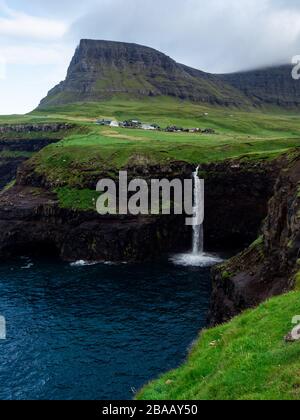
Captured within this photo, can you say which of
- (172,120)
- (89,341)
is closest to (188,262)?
(89,341)

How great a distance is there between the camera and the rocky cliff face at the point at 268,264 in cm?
4356

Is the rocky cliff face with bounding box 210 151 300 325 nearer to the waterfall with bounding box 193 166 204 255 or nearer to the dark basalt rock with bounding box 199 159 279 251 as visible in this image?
the dark basalt rock with bounding box 199 159 279 251

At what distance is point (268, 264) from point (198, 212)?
165ft

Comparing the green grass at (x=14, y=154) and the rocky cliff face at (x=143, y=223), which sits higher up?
the green grass at (x=14, y=154)

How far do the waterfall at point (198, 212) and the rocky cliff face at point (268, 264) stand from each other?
3998cm

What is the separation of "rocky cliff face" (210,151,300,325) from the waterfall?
39984mm

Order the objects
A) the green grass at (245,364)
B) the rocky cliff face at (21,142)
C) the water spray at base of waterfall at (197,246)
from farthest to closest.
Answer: the rocky cliff face at (21,142)
the water spray at base of waterfall at (197,246)
the green grass at (245,364)

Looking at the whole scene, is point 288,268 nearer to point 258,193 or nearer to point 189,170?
point 258,193

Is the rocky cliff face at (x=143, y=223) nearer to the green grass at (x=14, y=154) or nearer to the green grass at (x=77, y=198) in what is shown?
the green grass at (x=77, y=198)

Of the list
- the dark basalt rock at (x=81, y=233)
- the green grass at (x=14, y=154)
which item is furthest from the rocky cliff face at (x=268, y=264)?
the green grass at (x=14, y=154)

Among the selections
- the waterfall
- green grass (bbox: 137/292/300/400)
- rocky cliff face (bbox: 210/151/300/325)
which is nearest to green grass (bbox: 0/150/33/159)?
the waterfall

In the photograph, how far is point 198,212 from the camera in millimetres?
98312

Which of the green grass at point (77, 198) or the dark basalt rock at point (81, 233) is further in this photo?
the green grass at point (77, 198)

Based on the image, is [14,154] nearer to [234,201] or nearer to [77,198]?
[77,198]
